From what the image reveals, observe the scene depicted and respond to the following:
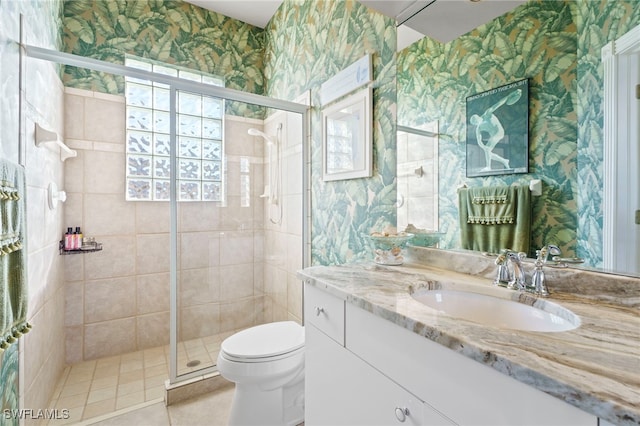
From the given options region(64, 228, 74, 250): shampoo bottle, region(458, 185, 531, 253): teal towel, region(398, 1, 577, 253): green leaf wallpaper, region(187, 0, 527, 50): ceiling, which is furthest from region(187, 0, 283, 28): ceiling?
region(458, 185, 531, 253): teal towel

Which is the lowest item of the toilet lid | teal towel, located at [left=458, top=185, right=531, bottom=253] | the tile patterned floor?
the tile patterned floor

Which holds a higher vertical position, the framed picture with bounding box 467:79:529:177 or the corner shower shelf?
the framed picture with bounding box 467:79:529:177

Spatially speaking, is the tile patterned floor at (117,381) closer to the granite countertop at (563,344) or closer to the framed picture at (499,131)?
the granite countertop at (563,344)

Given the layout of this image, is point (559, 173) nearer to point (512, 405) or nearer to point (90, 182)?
point (512, 405)

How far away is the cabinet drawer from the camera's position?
41.2 inches

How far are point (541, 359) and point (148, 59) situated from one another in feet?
10.2

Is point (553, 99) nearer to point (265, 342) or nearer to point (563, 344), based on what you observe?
point (563, 344)

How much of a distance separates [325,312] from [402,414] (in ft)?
1.41

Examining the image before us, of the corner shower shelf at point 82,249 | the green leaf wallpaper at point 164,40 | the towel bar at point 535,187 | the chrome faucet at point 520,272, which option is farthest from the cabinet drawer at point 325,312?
the corner shower shelf at point 82,249

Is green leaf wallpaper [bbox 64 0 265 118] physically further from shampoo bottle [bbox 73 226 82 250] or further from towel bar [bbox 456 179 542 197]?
towel bar [bbox 456 179 542 197]

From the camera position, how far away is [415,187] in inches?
56.4

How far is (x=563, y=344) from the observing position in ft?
1.94

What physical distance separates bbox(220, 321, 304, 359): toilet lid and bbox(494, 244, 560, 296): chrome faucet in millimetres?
1058

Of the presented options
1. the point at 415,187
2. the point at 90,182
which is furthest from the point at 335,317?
the point at 90,182
